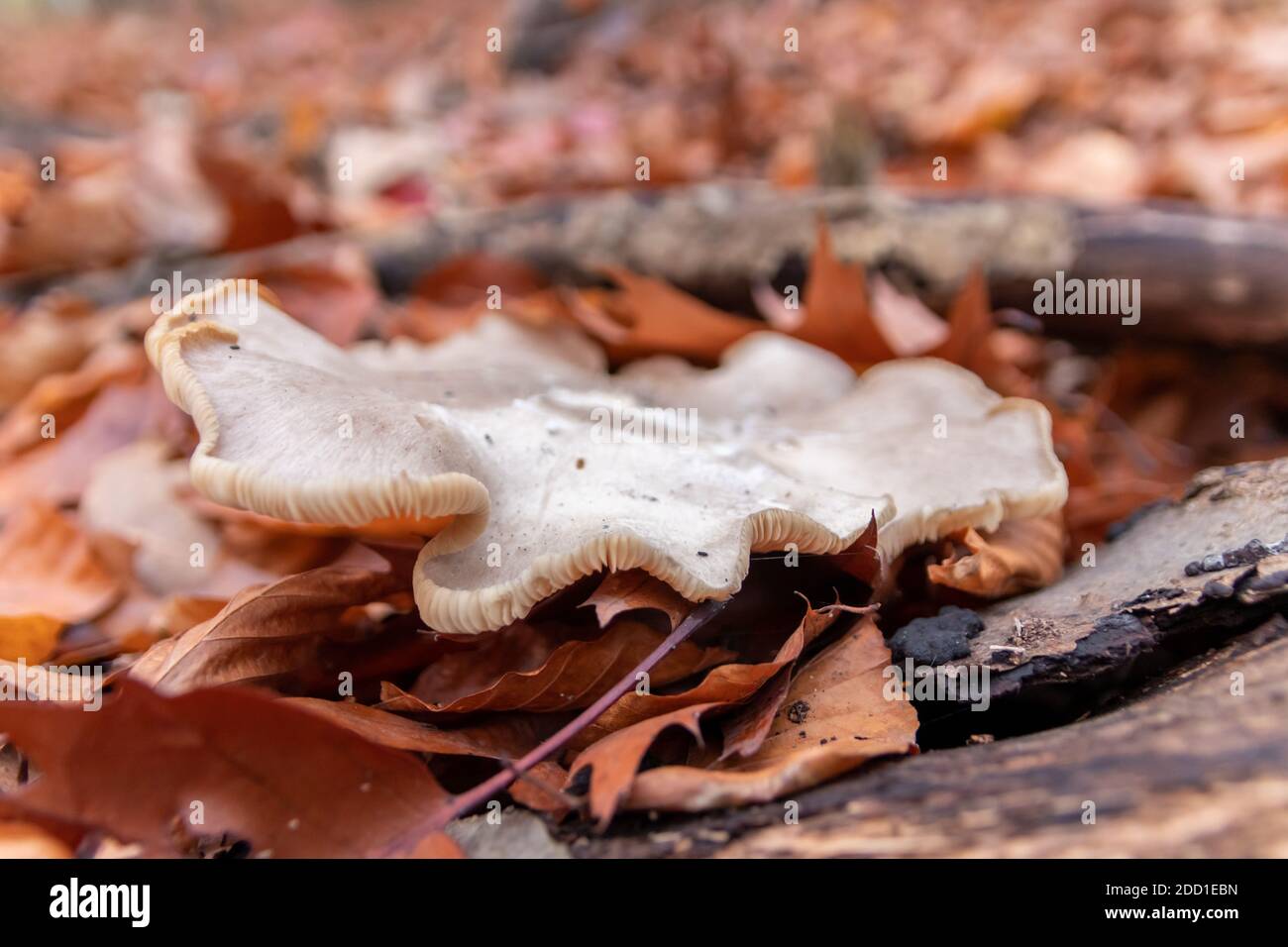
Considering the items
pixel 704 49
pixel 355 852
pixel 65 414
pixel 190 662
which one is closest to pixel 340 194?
pixel 65 414

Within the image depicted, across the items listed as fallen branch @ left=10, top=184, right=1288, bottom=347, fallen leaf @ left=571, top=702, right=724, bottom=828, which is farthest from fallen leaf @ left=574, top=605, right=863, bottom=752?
fallen branch @ left=10, top=184, right=1288, bottom=347

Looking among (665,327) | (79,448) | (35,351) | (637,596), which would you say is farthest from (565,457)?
(35,351)

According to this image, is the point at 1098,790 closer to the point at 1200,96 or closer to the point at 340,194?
the point at 340,194

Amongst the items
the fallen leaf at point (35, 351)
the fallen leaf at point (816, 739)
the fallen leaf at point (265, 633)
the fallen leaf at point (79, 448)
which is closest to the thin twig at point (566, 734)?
the fallen leaf at point (816, 739)

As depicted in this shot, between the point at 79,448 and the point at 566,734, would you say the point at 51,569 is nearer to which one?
the point at 79,448

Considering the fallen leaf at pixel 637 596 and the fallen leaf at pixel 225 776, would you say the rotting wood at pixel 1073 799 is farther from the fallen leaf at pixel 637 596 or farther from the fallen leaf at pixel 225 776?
the fallen leaf at pixel 637 596
